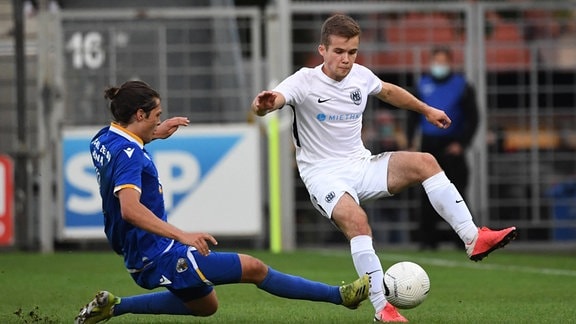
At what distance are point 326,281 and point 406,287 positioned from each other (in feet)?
11.9

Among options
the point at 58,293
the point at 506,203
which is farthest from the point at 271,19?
the point at 58,293

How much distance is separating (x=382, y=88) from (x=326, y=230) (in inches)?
327

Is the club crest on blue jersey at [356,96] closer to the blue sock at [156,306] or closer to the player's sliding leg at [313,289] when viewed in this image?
the player's sliding leg at [313,289]

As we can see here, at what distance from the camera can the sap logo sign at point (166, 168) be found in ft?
51.8

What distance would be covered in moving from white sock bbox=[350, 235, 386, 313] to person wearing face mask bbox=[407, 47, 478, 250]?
24.7 ft

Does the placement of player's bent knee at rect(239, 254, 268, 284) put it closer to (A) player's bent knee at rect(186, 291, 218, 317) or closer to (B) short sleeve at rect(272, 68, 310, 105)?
(A) player's bent knee at rect(186, 291, 218, 317)

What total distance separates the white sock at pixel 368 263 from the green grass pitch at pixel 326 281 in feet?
0.95

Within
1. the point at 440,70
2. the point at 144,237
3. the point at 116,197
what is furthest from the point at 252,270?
the point at 440,70

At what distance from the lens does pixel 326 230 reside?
55.4 feet

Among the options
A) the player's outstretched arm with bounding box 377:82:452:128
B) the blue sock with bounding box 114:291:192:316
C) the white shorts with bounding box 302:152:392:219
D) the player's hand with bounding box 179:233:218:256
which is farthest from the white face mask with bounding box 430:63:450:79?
the player's hand with bounding box 179:233:218:256

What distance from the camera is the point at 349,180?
325 inches

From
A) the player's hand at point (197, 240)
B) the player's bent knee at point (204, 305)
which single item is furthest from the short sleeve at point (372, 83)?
the player's hand at point (197, 240)

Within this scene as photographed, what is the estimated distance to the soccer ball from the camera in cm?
769

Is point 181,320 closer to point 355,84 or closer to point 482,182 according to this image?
point 355,84
